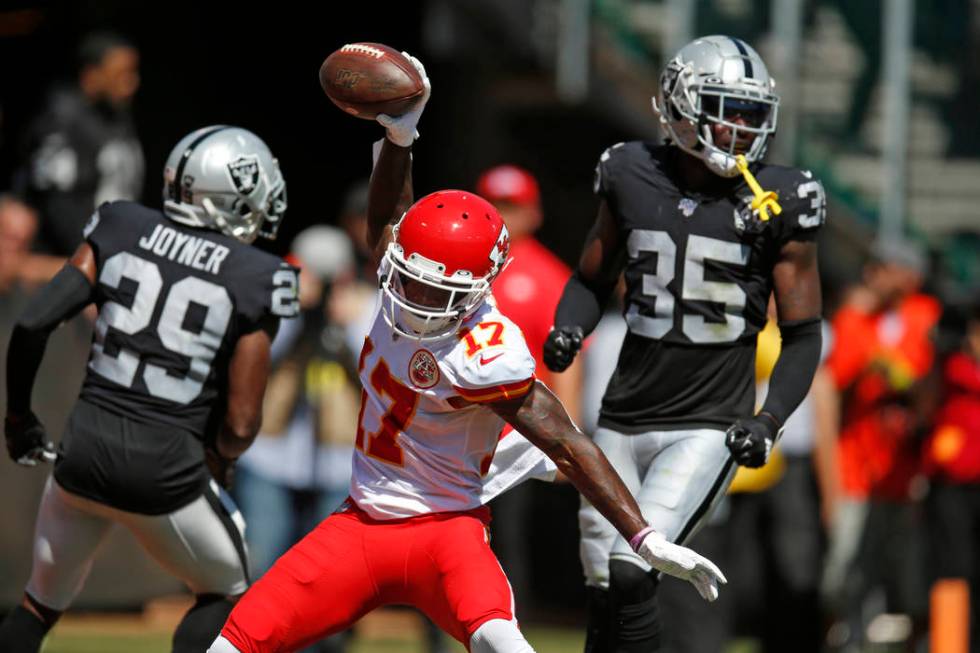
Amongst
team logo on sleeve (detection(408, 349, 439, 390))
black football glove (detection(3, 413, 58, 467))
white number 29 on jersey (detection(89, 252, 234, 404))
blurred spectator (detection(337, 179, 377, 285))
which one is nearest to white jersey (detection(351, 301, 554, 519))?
team logo on sleeve (detection(408, 349, 439, 390))

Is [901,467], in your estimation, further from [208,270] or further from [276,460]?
[208,270]

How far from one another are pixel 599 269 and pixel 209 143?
4.42 feet

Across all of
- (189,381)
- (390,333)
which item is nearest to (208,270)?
(189,381)

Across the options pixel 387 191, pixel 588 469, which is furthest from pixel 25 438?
pixel 588 469

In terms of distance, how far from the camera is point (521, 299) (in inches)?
305

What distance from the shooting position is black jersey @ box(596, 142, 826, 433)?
5559mm

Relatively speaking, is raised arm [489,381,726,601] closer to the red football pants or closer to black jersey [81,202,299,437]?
the red football pants

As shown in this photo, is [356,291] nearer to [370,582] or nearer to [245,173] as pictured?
[245,173]

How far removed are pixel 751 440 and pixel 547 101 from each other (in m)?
7.55

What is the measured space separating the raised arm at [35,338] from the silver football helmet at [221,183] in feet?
1.13

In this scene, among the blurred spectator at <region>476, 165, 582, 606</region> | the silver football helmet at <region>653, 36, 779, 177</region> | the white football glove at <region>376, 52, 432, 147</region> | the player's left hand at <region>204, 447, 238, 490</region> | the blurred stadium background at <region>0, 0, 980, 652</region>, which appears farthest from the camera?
the blurred stadium background at <region>0, 0, 980, 652</region>

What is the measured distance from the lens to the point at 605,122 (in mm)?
12297

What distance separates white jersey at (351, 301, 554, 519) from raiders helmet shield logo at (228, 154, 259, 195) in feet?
2.82

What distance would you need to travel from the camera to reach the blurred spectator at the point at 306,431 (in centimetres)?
830
